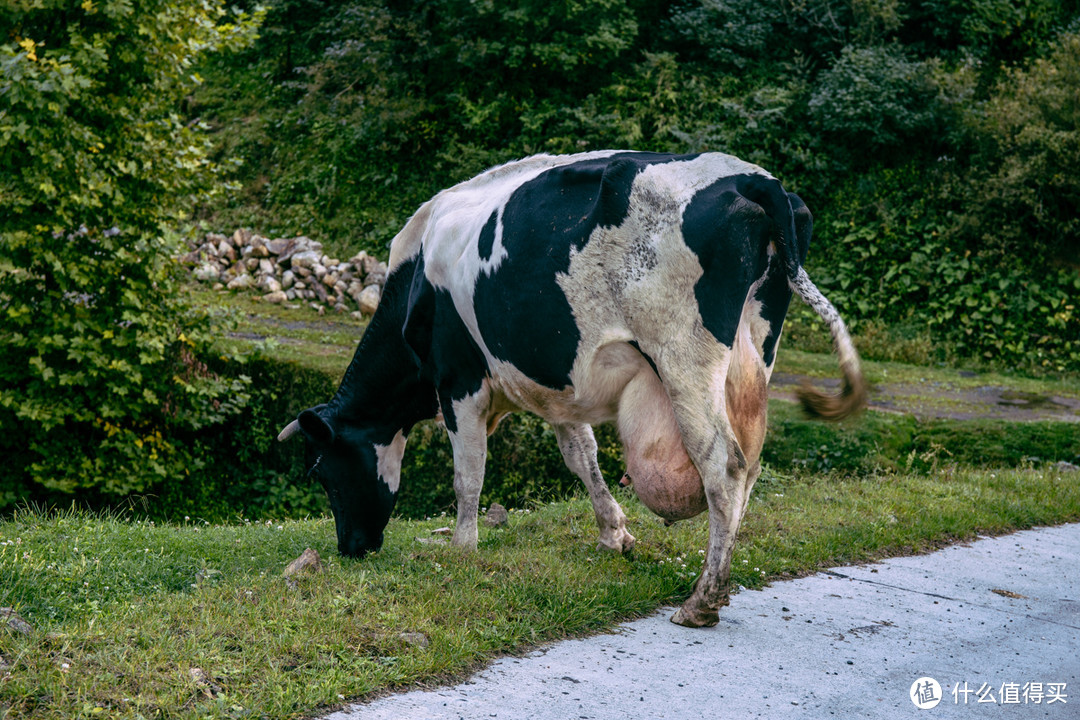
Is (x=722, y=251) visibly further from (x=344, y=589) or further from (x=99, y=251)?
(x=99, y=251)

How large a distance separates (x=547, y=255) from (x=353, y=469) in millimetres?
2156

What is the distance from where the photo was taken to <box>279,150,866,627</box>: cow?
179 inches

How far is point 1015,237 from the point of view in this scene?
48.4ft

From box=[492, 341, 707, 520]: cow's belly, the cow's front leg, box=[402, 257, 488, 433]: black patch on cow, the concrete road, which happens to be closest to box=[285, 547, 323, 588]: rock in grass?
the cow's front leg

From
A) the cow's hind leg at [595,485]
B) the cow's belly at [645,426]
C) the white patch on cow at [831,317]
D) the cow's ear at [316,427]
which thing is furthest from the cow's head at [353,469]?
the white patch on cow at [831,317]

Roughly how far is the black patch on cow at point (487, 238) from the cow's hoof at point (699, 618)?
2118mm

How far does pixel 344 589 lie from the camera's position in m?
4.60

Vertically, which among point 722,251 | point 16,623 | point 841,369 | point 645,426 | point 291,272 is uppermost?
point 722,251

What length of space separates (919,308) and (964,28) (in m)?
5.42

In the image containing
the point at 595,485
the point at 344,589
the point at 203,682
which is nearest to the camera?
the point at 203,682

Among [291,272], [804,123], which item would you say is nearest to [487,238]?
[291,272]

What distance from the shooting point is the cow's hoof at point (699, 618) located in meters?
4.50

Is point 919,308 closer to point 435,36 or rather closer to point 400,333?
point 435,36
